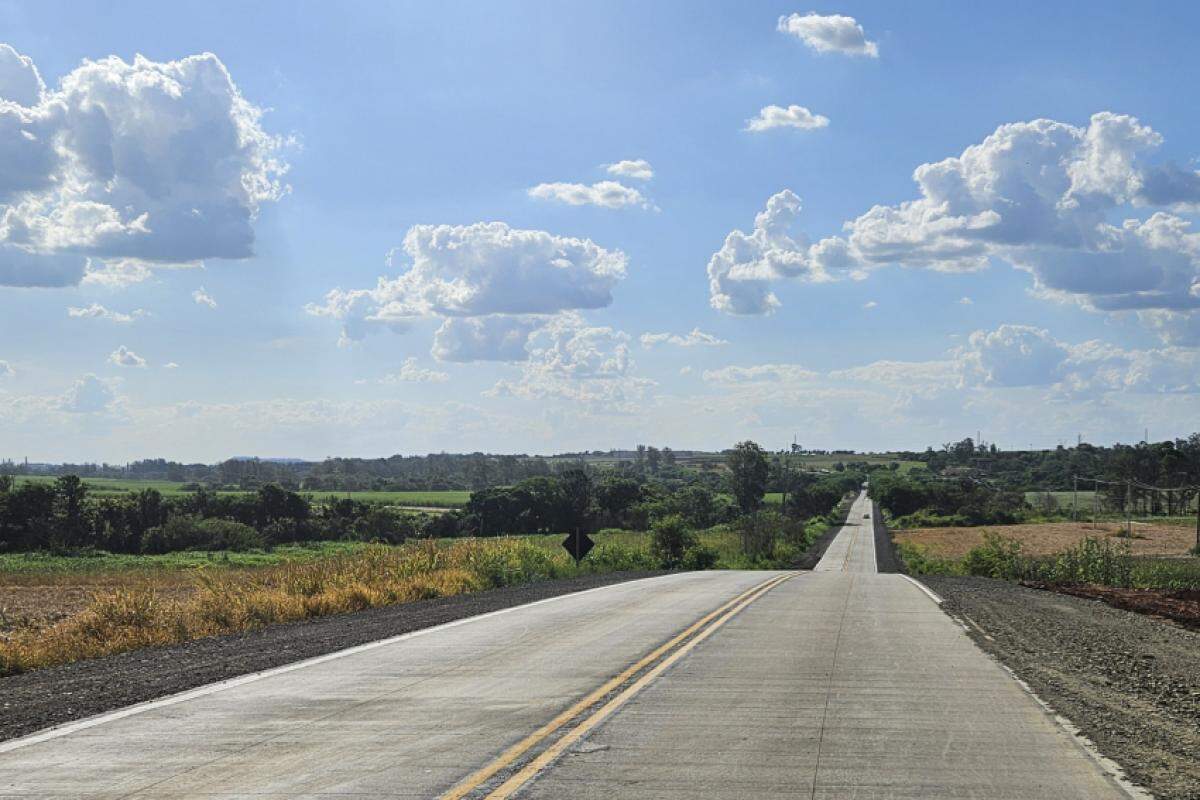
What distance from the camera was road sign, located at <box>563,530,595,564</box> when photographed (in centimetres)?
3550

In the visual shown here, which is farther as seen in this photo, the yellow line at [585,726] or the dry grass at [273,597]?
the dry grass at [273,597]

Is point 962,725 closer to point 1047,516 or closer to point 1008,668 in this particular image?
point 1008,668

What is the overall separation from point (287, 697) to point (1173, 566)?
37464mm

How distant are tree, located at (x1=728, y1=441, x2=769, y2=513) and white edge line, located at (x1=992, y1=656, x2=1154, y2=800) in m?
132

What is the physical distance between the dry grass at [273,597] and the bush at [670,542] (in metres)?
13.4

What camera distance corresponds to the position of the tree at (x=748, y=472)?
143m

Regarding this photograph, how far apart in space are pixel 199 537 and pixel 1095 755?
9766cm

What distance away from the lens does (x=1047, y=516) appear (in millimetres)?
122438

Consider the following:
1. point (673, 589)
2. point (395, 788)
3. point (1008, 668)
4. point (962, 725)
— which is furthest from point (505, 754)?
point (673, 589)

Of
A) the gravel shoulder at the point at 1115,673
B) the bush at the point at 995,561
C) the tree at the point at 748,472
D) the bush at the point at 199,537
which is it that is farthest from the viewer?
the tree at the point at 748,472

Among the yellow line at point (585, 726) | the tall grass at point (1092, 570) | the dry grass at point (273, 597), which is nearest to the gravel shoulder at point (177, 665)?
the dry grass at point (273, 597)

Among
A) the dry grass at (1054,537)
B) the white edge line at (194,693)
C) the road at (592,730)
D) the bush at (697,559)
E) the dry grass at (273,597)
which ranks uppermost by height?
the road at (592,730)

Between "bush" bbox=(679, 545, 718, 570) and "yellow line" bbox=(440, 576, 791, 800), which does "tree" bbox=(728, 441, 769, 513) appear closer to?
"bush" bbox=(679, 545, 718, 570)

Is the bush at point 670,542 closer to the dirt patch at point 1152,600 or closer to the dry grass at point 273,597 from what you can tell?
the dry grass at point 273,597
